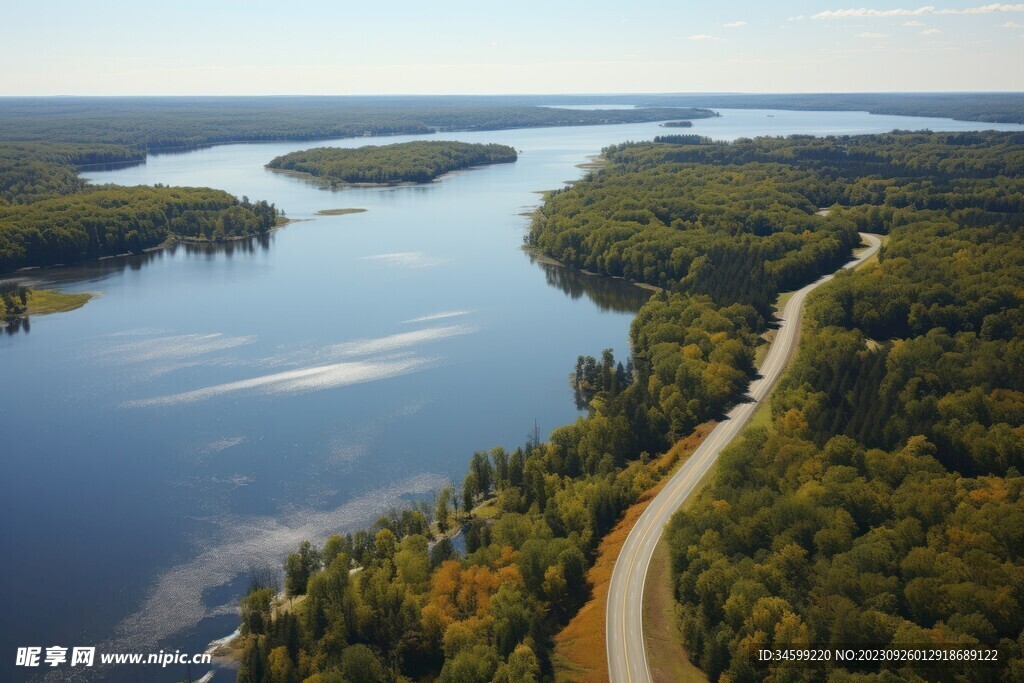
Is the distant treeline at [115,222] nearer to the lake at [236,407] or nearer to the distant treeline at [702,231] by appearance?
the lake at [236,407]

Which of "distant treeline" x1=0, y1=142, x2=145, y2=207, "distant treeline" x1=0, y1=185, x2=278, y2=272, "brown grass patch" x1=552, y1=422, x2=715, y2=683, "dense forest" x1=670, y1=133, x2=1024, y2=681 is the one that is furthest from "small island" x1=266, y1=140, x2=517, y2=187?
"brown grass patch" x1=552, y1=422, x2=715, y2=683

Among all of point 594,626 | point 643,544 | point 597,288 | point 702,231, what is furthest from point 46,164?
point 594,626

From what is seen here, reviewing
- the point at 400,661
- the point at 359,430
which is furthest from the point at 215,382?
the point at 400,661

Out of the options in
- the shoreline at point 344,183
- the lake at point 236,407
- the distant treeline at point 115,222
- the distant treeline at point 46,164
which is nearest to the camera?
the lake at point 236,407

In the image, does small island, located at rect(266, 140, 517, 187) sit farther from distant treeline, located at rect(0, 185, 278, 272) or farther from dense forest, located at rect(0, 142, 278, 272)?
dense forest, located at rect(0, 142, 278, 272)


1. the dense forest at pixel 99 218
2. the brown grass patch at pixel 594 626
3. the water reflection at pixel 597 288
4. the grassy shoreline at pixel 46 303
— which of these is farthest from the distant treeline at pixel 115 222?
the brown grass patch at pixel 594 626

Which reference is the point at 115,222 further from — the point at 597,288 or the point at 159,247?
the point at 597,288
